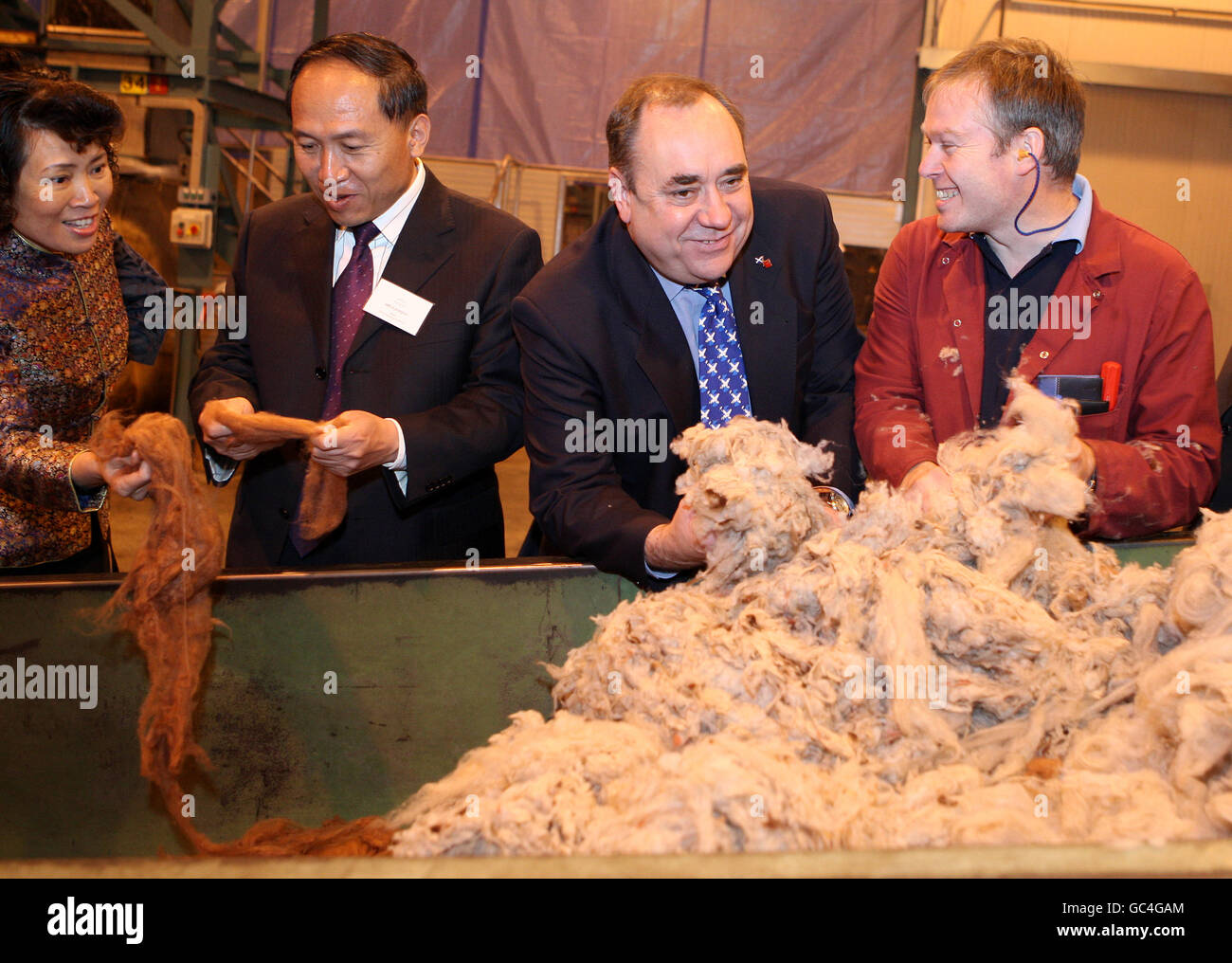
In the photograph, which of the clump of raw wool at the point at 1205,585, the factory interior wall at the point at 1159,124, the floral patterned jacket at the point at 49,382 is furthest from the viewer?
the factory interior wall at the point at 1159,124

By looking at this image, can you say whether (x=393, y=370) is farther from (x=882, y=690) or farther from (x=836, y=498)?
(x=882, y=690)

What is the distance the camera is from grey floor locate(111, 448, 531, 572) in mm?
5645

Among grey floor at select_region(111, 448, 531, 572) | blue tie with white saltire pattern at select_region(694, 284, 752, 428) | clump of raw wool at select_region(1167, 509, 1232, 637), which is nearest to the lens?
clump of raw wool at select_region(1167, 509, 1232, 637)

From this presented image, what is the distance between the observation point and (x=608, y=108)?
6.93m

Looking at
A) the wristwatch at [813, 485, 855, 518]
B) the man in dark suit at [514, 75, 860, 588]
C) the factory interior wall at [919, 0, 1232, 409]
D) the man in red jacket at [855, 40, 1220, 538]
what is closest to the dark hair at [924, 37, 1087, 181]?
the man in red jacket at [855, 40, 1220, 538]

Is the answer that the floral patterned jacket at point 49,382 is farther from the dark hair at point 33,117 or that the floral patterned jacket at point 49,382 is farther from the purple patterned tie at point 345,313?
the purple patterned tie at point 345,313

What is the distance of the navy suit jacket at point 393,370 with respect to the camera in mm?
2225

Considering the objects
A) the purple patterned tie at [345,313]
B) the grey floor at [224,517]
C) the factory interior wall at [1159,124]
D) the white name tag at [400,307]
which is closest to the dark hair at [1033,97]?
the white name tag at [400,307]

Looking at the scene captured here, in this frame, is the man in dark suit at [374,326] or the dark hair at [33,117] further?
the man in dark suit at [374,326]

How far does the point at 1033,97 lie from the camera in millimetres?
1863

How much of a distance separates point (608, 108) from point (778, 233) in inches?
206

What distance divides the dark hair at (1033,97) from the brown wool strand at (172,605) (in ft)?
5.15

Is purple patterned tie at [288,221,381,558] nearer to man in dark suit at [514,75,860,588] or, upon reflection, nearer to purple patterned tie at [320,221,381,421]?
purple patterned tie at [320,221,381,421]
